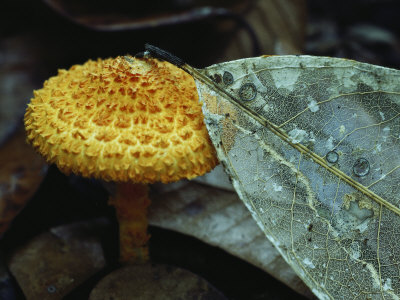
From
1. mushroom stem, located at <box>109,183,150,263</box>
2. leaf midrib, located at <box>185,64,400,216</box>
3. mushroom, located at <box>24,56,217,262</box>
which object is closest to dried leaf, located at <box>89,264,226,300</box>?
mushroom stem, located at <box>109,183,150,263</box>

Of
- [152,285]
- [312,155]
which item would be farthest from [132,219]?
[312,155]

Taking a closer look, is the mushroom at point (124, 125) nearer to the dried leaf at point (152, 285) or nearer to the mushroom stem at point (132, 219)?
the mushroom stem at point (132, 219)

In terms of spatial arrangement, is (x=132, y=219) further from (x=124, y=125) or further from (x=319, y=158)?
(x=319, y=158)

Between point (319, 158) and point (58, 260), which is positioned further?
point (58, 260)

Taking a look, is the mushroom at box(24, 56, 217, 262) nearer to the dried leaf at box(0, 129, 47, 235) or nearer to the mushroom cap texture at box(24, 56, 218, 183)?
the mushroom cap texture at box(24, 56, 218, 183)

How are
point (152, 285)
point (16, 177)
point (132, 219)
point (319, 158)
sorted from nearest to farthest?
point (319, 158), point (152, 285), point (132, 219), point (16, 177)

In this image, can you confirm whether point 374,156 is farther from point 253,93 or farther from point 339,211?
point 253,93

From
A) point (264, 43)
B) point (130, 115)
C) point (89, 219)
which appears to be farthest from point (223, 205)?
point (264, 43)

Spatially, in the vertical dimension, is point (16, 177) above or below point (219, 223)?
above
